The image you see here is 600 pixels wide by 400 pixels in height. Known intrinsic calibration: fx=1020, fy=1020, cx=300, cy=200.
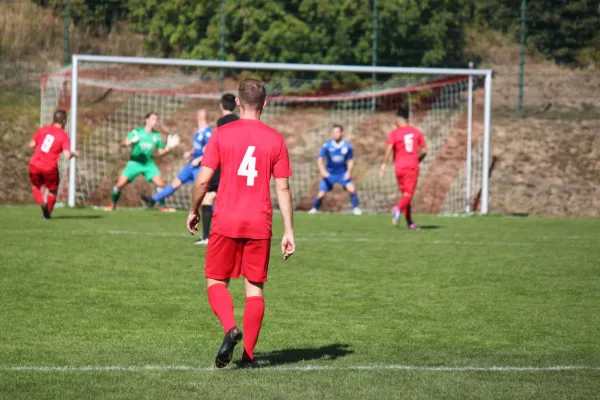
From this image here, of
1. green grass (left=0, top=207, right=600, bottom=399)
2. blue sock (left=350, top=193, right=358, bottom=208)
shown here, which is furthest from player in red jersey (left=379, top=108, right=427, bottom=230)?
blue sock (left=350, top=193, right=358, bottom=208)

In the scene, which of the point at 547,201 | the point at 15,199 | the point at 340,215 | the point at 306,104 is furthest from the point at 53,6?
the point at 547,201

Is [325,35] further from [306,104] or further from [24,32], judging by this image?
[24,32]

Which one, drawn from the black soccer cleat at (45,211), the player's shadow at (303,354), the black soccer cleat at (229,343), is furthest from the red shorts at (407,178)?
the black soccer cleat at (229,343)

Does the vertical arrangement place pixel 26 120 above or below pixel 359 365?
above

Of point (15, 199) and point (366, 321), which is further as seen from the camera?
point (15, 199)

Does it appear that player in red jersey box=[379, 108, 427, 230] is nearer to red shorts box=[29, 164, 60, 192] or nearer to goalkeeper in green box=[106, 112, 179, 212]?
goalkeeper in green box=[106, 112, 179, 212]

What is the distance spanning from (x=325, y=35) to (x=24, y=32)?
8.18 m

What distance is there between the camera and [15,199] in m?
23.9

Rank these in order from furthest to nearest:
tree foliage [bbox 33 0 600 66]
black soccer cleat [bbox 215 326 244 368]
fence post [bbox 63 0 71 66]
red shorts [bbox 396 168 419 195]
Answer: tree foliage [bbox 33 0 600 66] → fence post [bbox 63 0 71 66] → red shorts [bbox 396 168 419 195] → black soccer cleat [bbox 215 326 244 368]

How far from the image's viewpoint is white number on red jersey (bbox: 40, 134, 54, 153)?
1702 cm

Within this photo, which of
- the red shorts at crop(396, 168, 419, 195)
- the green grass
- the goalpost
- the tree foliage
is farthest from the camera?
the tree foliage

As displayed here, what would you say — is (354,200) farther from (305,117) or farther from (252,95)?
(252,95)

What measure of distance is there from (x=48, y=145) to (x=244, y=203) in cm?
1146

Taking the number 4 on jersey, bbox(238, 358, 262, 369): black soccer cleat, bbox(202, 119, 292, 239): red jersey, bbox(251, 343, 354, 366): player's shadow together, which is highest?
the number 4 on jersey
